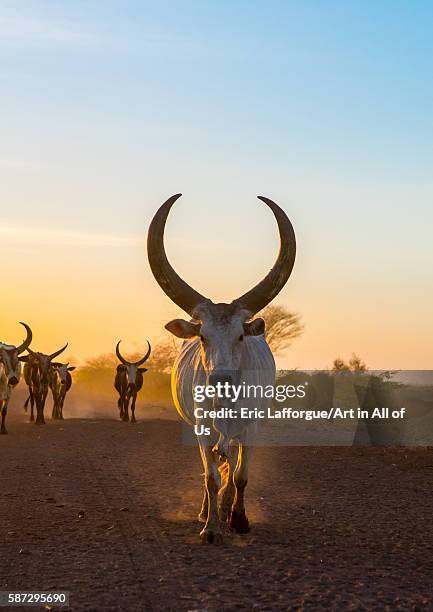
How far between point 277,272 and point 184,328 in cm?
115

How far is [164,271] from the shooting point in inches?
328

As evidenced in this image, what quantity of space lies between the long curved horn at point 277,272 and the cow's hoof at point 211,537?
210 centimetres

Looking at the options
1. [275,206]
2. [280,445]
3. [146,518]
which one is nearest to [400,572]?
[146,518]

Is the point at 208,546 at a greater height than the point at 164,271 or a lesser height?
lesser

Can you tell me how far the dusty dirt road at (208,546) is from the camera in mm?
6047

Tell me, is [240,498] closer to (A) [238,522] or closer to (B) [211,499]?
(A) [238,522]

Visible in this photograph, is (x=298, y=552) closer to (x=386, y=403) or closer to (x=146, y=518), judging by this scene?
(x=146, y=518)

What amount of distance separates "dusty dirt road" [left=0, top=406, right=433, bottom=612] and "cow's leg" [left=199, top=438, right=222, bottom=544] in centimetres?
14

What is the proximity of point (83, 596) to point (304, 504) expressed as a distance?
4.57 m

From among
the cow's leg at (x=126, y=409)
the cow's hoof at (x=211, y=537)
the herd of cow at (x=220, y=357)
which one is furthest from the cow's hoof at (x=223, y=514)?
the cow's leg at (x=126, y=409)

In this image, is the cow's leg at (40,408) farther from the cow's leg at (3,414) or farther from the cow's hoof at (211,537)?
the cow's hoof at (211,537)

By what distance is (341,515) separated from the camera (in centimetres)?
930

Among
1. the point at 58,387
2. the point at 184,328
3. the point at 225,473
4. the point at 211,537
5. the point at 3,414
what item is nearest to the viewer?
the point at 211,537

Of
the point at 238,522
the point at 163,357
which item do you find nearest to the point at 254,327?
the point at 238,522
